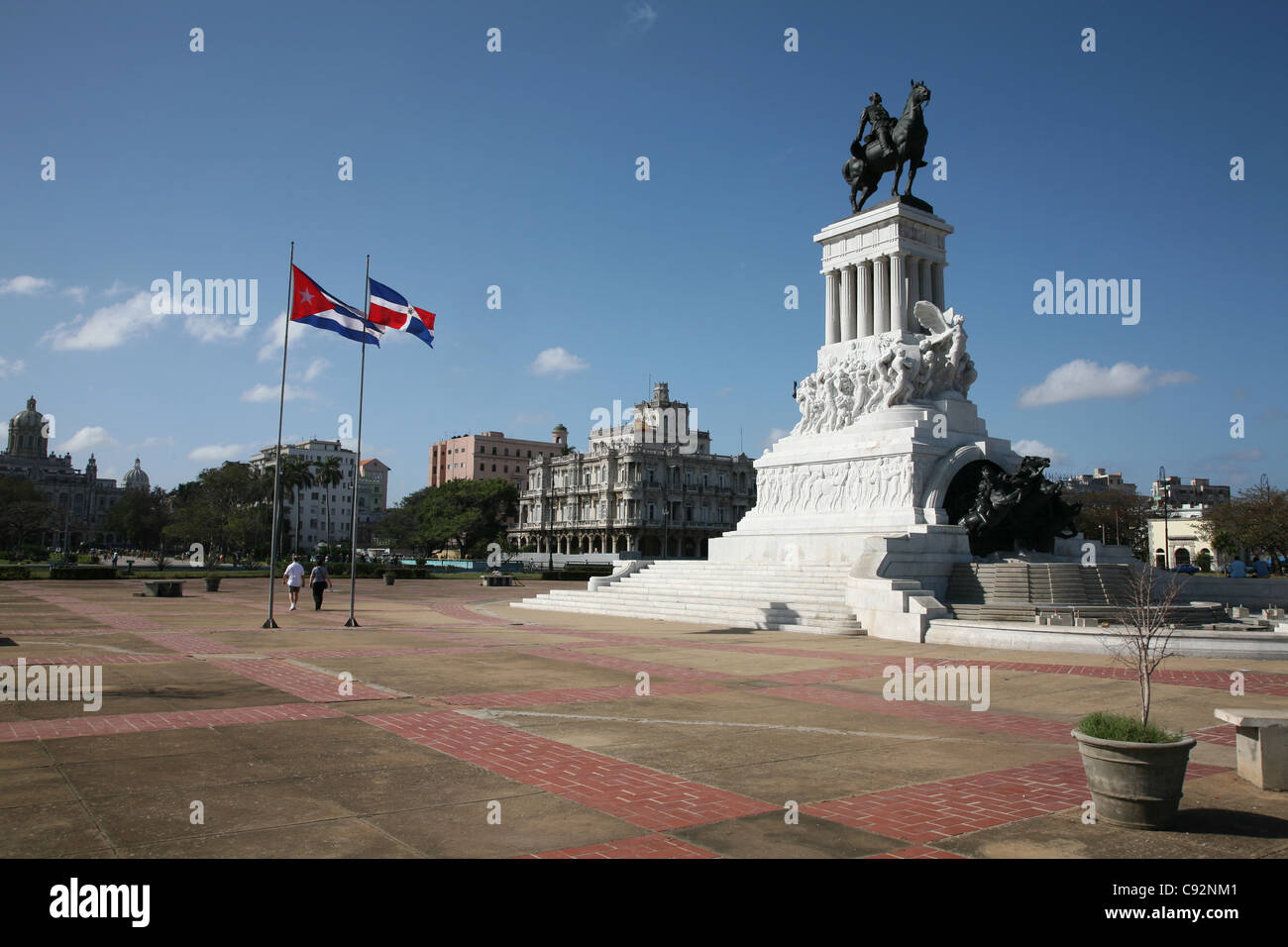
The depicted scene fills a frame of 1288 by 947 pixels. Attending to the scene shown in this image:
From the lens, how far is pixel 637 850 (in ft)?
19.7

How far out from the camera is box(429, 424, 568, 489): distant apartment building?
157 meters

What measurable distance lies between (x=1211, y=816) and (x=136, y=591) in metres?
38.1

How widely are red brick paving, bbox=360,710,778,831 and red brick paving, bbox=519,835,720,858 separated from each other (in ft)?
1.12

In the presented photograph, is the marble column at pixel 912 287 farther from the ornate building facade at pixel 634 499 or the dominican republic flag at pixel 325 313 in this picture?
the ornate building facade at pixel 634 499

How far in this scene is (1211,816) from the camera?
6.84m

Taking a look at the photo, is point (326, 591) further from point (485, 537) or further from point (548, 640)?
point (485, 537)

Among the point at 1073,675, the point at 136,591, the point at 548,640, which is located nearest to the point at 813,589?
the point at 548,640

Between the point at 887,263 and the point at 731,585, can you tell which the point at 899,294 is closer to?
the point at 887,263

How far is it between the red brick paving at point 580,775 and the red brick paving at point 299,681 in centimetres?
164

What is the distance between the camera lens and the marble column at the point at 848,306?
37000 mm

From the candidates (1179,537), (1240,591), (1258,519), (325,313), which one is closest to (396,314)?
(325,313)

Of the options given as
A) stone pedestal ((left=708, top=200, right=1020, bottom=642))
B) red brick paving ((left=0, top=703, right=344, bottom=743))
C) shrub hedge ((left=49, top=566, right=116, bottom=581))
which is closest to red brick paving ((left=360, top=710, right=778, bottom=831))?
red brick paving ((left=0, top=703, right=344, bottom=743))

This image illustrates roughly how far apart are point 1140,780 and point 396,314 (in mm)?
21562

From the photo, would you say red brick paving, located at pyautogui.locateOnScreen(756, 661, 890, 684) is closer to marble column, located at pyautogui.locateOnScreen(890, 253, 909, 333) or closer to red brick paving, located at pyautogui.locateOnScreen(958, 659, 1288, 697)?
red brick paving, located at pyautogui.locateOnScreen(958, 659, 1288, 697)
